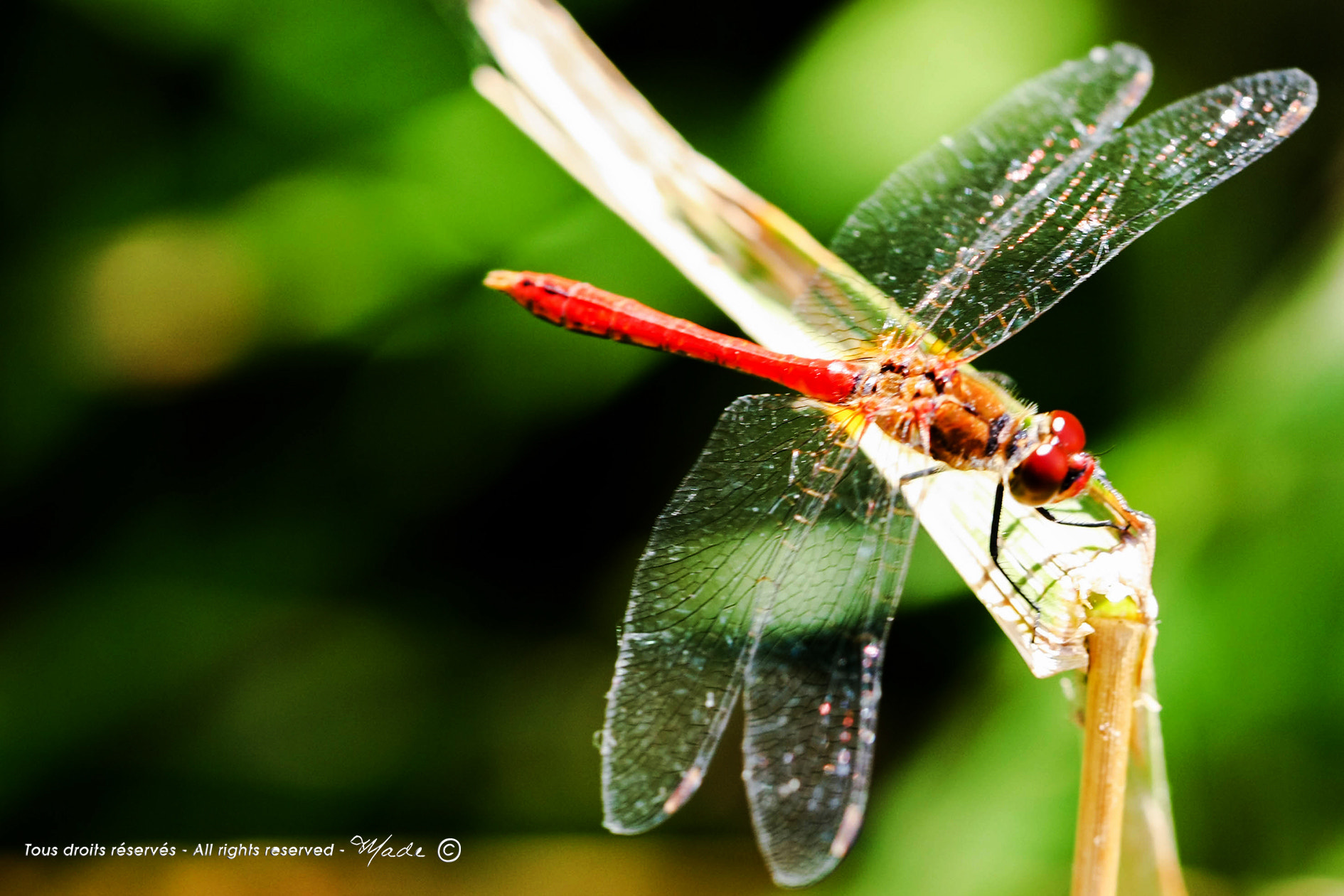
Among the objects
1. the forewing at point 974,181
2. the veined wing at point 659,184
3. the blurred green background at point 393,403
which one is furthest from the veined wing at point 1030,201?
the blurred green background at point 393,403

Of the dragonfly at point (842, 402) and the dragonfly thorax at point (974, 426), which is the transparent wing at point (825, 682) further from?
the dragonfly thorax at point (974, 426)

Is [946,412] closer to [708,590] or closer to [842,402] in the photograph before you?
[842,402]

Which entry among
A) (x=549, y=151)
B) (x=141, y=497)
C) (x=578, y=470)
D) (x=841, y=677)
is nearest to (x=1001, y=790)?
(x=841, y=677)

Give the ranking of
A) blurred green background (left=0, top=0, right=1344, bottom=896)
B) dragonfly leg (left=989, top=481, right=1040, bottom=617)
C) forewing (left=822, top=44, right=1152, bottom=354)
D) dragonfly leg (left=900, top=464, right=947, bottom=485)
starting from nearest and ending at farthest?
1. dragonfly leg (left=989, top=481, right=1040, bottom=617)
2. dragonfly leg (left=900, top=464, right=947, bottom=485)
3. forewing (left=822, top=44, right=1152, bottom=354)
4. blurred green background (left=0, top=0, right=1344, bottom=896)

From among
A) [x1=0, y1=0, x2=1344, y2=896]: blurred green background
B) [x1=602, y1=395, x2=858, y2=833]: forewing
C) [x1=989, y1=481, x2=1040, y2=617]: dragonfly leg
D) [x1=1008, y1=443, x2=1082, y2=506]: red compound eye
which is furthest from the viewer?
[x1=0, y1=0, x2=1344, y2=896]: blurred green background

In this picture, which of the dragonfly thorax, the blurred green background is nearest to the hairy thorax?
the dragonfly thorax

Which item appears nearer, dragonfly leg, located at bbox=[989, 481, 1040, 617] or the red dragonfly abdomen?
dragonfly leg, located at bbox=[989, 481, 1040, 617]

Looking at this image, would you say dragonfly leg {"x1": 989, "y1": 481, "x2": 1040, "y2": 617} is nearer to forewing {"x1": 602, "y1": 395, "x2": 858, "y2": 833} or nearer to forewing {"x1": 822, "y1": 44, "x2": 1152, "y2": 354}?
forewing {"x1": 602, "y1": 395, "x2": 858, "y2": 833}

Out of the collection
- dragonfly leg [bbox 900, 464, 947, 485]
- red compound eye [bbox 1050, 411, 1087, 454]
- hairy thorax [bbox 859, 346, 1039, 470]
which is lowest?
red compound eye [bbox 1050, 411, 1087, 454]
